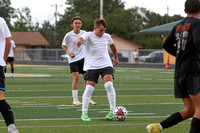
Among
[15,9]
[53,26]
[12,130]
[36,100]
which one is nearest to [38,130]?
[12,130]

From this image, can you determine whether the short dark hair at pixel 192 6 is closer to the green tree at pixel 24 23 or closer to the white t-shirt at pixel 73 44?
the white t-shirt at pixel 73 44

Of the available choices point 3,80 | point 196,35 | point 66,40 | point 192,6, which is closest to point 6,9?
point 66,40

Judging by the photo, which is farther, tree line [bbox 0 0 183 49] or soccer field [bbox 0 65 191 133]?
tree line [bbox 0 0 183 49]

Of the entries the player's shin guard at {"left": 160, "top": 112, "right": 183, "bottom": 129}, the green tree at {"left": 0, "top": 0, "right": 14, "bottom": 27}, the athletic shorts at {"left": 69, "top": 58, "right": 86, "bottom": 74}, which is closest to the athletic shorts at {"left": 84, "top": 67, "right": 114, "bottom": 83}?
the player's shin guard at {"left": 160, "top": 112, "right": 183, "bottom": 129}

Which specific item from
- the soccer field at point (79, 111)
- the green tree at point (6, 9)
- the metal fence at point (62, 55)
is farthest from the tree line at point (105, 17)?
the soccer field at point (79, 111)

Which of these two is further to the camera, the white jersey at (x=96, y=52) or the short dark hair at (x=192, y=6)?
the white jersey at (x=96, y=52)

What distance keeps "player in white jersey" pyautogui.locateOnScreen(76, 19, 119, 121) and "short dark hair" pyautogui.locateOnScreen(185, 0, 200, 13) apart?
2.93 m

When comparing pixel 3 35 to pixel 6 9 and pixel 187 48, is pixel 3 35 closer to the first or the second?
pixel 187 48

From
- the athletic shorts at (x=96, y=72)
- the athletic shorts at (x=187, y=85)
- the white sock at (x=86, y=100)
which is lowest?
the white sock at (x=86, y=100)

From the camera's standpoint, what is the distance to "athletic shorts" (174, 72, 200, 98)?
5758 mm

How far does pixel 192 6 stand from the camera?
230 inches

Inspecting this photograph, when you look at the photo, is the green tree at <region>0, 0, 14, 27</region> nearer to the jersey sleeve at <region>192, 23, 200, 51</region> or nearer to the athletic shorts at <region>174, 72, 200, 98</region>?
the athletic shorts at <region>174, 72, 200, 98</region>

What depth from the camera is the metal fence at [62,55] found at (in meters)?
50.2

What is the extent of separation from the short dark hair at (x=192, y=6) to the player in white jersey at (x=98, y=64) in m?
2.93
